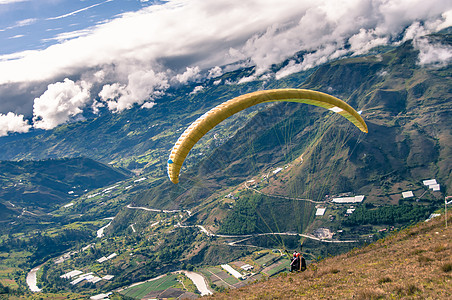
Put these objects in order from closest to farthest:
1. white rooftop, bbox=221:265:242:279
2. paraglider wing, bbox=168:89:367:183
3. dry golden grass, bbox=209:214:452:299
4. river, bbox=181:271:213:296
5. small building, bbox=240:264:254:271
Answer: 1. dry golden grass, bbox=209:214:452:299
2. paraglider wing, bbox=168:89:367:183
3. river, bbox=181:271:213:296
4. white rooftop, bbox=221:265:242:279
5. small building, bbox=240:264:254:271

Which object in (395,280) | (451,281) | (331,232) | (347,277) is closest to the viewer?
(451,281)

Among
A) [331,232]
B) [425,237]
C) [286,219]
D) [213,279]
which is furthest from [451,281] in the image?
[286,219]

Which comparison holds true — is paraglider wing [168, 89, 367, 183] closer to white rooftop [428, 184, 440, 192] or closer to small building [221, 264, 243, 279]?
small building [221, 264, 243, 279]

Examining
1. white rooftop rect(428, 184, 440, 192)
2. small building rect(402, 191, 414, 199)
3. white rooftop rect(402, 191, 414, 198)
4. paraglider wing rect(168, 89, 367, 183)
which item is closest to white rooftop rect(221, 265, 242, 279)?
small building rect(402, 191, 414, 199)

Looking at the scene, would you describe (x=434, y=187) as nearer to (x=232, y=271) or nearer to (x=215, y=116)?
(x=232, y=271)

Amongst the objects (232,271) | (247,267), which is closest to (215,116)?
(247,267)

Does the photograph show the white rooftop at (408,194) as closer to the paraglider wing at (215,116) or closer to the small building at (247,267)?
the small building at (247,267)

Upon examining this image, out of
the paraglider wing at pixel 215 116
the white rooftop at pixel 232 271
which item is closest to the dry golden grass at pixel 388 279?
the paraglider wing at pixel 215 116

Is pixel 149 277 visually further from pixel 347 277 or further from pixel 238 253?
pixel 347 277
